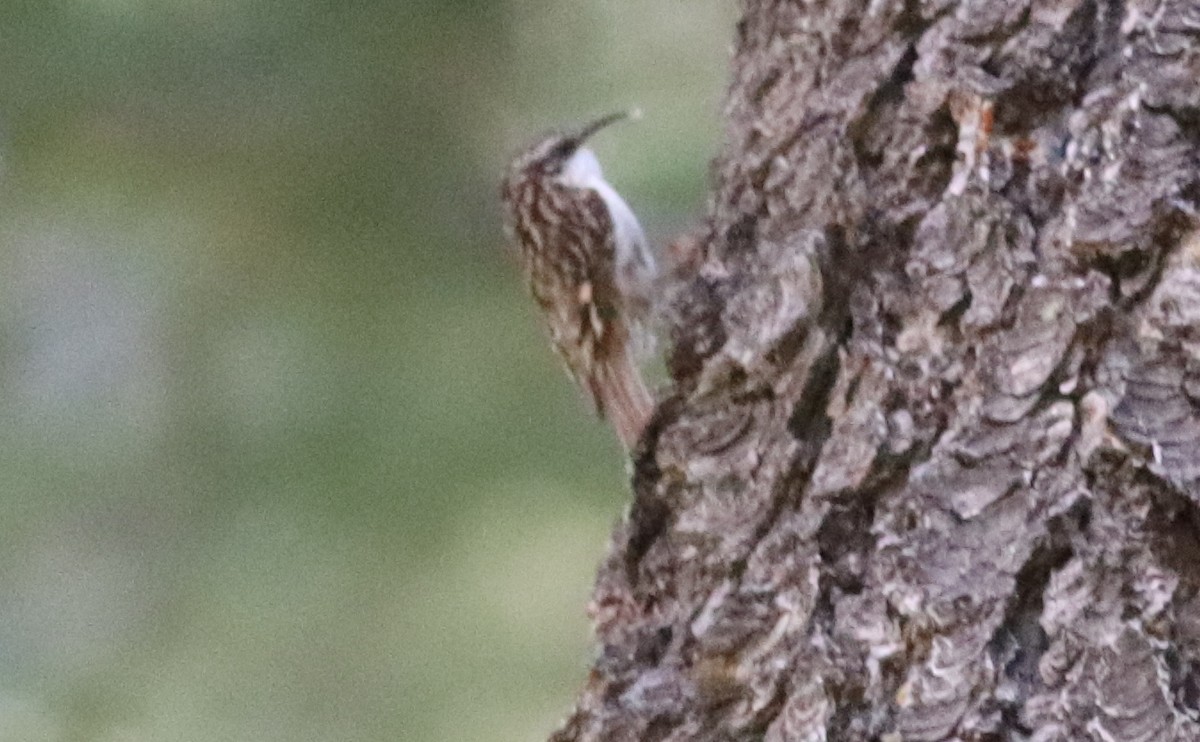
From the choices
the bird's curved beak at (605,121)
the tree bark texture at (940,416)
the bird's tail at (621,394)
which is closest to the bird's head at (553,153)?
the bird's curved beak at (605,121)

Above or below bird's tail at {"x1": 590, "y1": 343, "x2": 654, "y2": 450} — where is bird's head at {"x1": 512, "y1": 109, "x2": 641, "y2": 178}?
above

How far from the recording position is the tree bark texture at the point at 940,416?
2.82 ft

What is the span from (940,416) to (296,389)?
859 millimetres

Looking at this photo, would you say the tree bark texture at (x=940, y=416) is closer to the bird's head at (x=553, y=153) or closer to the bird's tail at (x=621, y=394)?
the bird's tail at (x=621, y=394)

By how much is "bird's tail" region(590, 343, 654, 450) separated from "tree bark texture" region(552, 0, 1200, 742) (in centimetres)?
36

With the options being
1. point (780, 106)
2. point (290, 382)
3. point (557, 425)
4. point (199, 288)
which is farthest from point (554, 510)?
point (780, 106)

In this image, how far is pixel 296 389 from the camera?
64.5 inches

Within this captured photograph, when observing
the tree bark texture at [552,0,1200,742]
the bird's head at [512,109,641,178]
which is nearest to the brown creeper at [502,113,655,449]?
the bird's head at [512,109,641,178]

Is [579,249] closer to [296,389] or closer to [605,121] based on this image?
[605,121]

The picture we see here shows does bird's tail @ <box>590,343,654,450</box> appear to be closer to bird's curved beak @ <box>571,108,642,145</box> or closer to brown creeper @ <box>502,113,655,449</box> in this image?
brown creeper @ <box>502,113,655,449</box>

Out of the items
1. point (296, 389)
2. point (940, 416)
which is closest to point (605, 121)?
point (296, 389)

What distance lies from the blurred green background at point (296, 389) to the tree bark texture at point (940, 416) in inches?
20.2

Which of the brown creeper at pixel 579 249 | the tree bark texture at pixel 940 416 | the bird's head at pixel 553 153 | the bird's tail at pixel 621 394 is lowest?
the tree bark texture at pixel 940 416

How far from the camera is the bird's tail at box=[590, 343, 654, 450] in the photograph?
5.02ft
